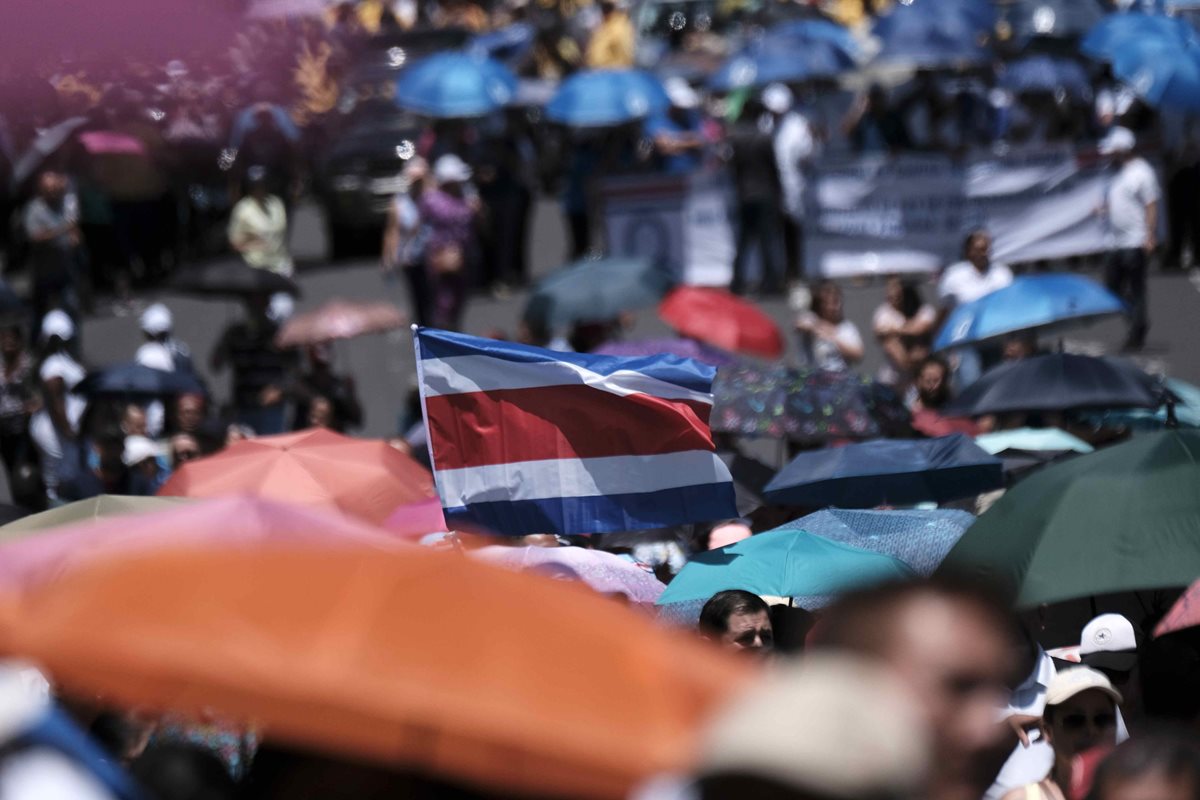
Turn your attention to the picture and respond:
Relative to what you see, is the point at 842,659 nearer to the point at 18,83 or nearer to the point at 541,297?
the point at 541,297

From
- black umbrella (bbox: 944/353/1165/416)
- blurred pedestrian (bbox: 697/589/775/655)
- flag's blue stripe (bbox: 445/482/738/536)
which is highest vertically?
blurred pedestrian (bbox: 697/589/775/655)

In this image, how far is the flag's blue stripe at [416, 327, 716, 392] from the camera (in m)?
8.59

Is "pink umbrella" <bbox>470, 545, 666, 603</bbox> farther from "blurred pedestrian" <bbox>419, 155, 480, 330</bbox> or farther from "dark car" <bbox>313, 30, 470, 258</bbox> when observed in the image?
"dark car" <bbox>313, 30, 470, 258</bbox>

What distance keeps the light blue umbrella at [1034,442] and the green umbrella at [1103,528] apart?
152 inches

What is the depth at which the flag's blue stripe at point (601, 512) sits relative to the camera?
8.38 metres

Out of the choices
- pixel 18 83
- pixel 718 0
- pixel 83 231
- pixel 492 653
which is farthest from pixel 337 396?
pixel 718 0

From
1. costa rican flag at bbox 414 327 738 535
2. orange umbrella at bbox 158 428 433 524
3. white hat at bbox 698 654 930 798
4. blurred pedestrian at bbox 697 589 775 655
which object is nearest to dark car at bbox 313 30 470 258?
orange umbrella at bbox 158 428 433 524

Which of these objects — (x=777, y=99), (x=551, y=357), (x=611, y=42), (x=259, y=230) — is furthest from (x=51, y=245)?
(x=551, y=357)

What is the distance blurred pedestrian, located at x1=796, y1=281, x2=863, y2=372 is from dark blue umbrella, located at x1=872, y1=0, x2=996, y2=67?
6.35m

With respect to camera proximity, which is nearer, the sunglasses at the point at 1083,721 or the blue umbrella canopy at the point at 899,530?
the sunglasses at the point at 1083,721

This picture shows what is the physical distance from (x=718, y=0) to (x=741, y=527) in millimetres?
20231

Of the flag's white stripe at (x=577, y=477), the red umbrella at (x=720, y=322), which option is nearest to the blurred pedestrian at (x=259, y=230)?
the red umbrella at (x=720, y=322)

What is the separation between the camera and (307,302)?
21938 mm

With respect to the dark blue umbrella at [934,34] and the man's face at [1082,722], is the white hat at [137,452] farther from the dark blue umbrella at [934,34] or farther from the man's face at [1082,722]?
the dark blue umbrella at [934,34]
